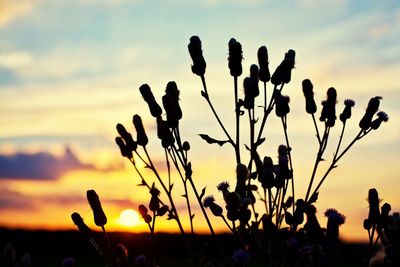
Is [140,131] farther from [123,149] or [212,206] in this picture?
[212,206]

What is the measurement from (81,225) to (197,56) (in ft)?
6.46

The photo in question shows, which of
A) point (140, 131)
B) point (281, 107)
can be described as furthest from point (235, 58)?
point (140, 131)

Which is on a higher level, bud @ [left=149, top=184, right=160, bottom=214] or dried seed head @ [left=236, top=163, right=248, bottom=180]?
dried seed head @ [left=236, top=163, right=248, bottom=180]

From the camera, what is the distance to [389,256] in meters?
4.97

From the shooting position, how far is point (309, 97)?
24.1 feet

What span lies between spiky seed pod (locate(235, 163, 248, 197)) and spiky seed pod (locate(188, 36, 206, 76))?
45.6 inches

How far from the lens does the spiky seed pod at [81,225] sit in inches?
253

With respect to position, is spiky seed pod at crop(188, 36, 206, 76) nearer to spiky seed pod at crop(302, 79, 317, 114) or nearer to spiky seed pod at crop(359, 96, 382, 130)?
spiky seed pod at crop(302, 79, 317, 114)

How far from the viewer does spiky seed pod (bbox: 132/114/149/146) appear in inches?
282

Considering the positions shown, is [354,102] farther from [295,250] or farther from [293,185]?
[295,250]

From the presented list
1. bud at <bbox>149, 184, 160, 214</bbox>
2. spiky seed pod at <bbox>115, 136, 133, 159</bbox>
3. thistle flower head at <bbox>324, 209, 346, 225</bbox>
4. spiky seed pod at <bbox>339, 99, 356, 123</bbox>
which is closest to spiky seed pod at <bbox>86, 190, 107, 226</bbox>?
bud at <bbox>149, 184, 160, 214</bbox>

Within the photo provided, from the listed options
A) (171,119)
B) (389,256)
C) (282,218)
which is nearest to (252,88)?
(171,119)

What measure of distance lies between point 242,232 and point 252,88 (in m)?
1.40

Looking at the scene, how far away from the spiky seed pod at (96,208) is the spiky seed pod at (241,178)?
1.21 m
